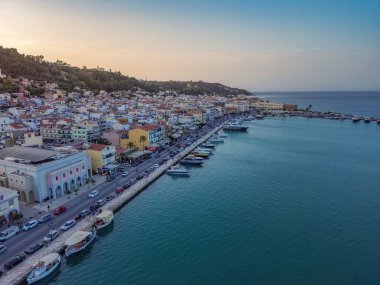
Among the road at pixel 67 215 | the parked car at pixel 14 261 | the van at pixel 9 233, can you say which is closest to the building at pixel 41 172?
the road at pixel 67 215

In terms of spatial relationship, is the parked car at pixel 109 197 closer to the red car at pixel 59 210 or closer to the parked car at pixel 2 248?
the red car at pixel 59 210

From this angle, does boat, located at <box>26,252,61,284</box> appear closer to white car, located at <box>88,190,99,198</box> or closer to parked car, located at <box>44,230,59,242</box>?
parked car, located at <box>44,230,59,242</box>

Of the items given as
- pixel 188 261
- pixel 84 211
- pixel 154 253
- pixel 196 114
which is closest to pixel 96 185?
pixel 84 211

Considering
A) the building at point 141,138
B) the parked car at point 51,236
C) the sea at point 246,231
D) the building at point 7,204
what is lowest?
the sea at point 246,231

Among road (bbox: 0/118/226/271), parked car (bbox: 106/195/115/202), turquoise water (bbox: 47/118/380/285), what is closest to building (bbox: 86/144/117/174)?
road (bbox: 0/118/226/271)

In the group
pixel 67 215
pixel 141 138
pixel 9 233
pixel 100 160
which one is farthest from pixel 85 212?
pixel 141 138

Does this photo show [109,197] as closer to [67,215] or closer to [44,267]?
[67,215]
